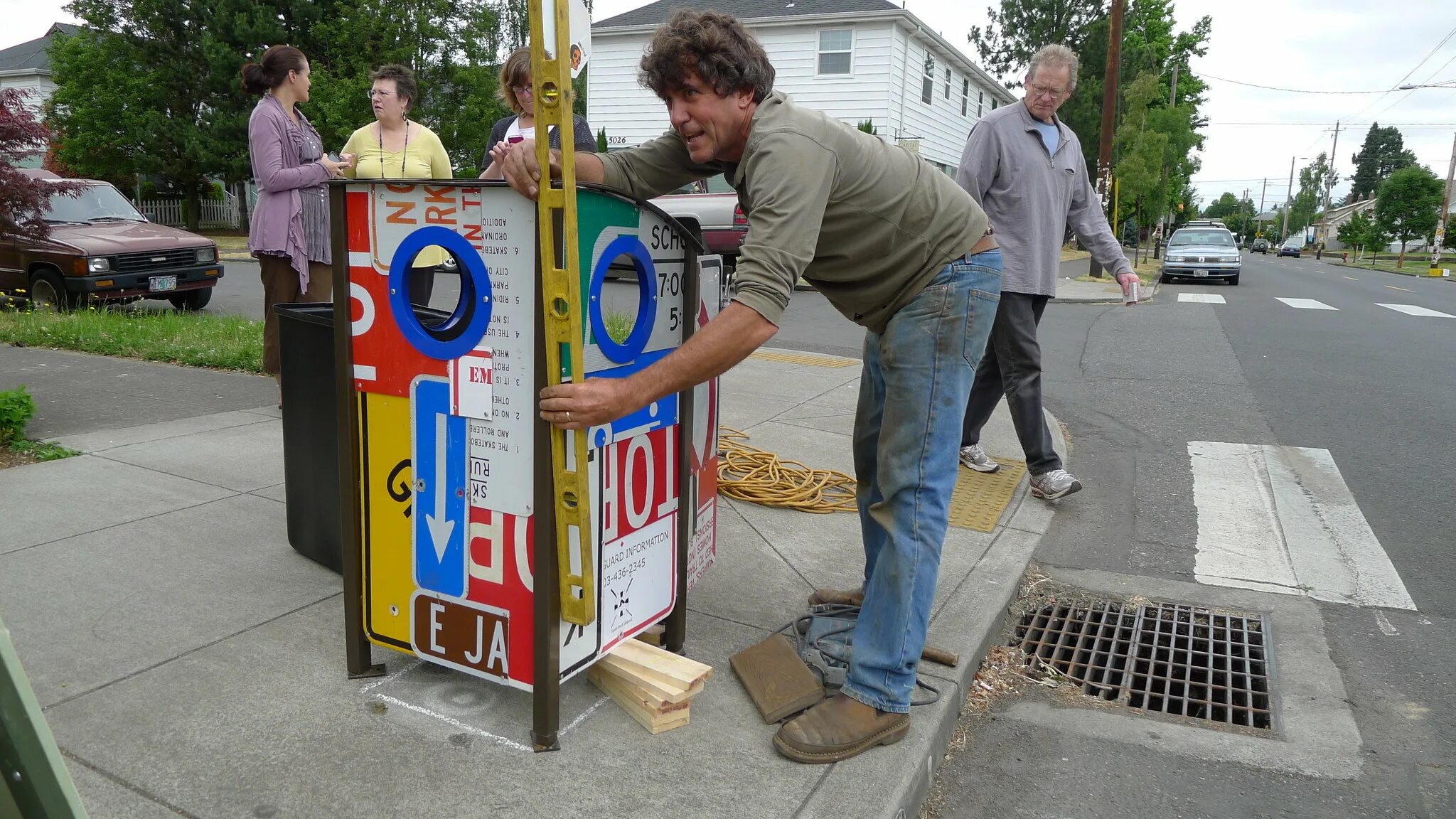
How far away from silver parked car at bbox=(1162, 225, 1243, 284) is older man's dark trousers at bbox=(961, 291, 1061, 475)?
69.7 feet

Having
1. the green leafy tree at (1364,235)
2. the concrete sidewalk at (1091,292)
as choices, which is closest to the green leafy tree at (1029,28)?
the green leafy tree at (1364,235)

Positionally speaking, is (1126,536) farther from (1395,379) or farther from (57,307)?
(57,307)

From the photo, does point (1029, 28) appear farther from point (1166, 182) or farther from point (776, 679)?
point (776, 679)

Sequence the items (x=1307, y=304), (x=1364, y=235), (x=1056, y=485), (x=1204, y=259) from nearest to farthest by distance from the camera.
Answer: (x=1056, y=485) → (x=1307, y=304) → (x=1204, y=259) → (x=1364, y=235)

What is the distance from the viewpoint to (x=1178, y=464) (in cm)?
595

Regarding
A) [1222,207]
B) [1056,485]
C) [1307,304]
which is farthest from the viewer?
[1222,207]

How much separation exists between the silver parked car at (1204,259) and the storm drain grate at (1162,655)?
22307 mm

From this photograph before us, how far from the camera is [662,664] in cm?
264

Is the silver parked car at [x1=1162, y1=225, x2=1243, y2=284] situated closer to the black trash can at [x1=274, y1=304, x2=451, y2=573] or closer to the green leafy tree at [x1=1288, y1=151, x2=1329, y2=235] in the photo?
the black trash can at [x1=274, y1=304, x2=451, y2=573]

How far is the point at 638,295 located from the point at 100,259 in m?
10.4

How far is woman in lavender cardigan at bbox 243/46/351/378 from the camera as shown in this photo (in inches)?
217

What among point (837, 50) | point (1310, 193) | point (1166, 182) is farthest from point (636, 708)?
point (1310, 193)

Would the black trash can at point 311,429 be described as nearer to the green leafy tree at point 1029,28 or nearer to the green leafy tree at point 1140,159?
the green leafy tree at point 1140,159

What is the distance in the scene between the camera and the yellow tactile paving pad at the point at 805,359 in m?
8.59
